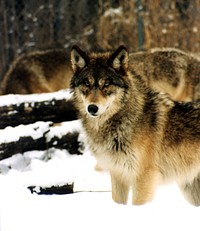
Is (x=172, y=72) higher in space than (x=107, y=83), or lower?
lower

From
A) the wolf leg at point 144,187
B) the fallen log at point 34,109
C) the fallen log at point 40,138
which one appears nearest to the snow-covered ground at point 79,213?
the wolf leg at point 144,187

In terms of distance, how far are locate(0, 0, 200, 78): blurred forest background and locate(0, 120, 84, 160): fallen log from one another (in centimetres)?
454

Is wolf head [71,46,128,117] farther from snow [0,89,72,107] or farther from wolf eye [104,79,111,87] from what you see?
snow [0,89,72,107]

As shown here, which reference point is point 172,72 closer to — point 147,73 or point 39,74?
point 147,73

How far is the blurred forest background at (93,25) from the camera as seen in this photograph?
12.0m

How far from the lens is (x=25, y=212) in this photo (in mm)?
3982

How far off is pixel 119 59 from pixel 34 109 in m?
2.79

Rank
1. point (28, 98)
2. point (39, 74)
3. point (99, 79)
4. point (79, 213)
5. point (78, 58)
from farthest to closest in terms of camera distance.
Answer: point (39, 74) → point (28, 98) → point (78, 58) → point (99, 79) → point (79, 213)

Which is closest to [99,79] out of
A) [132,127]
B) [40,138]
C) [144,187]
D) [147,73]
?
[132,127]

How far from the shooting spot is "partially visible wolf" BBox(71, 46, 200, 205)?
4914mm

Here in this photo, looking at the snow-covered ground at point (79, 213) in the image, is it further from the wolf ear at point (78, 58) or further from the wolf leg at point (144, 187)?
the wolf ear at point (78, 58)

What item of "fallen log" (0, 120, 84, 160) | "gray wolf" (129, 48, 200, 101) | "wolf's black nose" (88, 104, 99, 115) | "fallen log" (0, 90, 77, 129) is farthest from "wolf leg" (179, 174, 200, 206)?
"gray wolf" (129, 48, 200, 101)

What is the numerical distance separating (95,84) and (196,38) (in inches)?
298

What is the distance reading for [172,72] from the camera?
8805 millimetres
